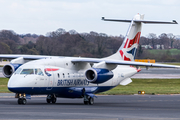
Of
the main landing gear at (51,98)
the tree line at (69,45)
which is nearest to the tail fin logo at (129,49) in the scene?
the main landing gear at (51,98)

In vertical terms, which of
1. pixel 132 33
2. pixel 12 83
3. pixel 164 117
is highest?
pixel 132 33

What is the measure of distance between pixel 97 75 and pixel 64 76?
241 centimetres

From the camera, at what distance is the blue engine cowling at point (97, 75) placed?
2508 centimetres

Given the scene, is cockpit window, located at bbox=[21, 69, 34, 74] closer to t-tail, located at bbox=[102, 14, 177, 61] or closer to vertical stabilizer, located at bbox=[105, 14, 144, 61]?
t-tail, located at bbox=[102, 14, 177, 61]

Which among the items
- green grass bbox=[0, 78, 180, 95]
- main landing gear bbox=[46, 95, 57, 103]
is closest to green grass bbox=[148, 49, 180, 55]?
green grass bbox=[0, 78, 180, 95]

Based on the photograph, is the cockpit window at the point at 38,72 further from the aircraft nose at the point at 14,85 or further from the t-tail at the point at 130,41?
the t-tail at the point at 130,41

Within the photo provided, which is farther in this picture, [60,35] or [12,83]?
[60,35]

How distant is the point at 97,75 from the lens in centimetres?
2503

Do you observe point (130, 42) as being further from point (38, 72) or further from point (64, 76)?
point (38, 72)

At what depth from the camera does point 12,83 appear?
23.1m

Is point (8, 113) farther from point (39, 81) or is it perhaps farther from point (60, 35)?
point (60, 35)

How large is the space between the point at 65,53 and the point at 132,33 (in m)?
34.9

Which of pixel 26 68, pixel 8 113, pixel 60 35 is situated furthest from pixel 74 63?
pixel 60 35

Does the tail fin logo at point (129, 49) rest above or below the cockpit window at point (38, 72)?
above
